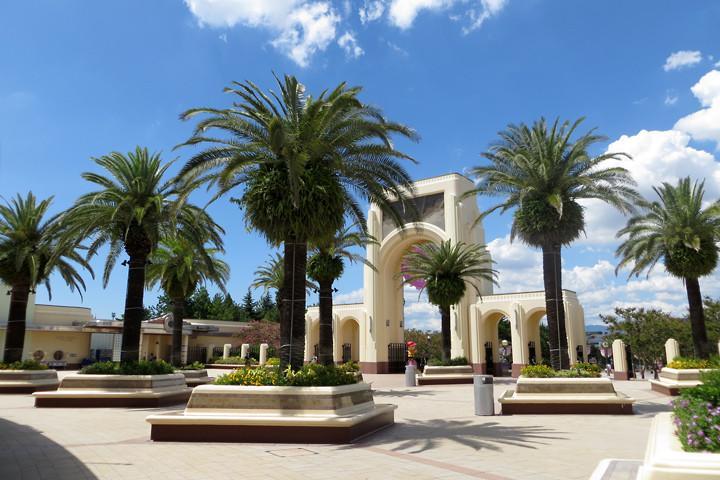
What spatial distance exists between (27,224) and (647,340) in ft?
139

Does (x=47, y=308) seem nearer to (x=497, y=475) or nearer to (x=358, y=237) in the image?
(x=358, y=237)

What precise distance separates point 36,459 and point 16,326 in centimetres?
1696

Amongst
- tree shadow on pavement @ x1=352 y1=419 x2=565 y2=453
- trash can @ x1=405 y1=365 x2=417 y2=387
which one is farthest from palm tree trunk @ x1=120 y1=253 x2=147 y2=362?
trash can @ x1=405 y1=365 x2=417 y2=387

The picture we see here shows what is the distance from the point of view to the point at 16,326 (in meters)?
22.2

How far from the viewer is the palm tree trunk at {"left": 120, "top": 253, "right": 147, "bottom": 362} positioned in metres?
17.2

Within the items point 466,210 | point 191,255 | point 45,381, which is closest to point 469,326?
point 466,210

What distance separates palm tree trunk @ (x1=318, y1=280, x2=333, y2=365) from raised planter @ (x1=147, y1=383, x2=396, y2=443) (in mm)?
9777

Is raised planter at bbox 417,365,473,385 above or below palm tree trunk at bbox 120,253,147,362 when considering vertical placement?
below

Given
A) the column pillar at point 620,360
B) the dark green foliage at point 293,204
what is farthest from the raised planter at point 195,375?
the column pillar at point 620,360

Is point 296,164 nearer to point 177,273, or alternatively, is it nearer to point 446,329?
point 177,273

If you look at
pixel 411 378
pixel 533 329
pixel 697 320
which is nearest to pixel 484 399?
pixel 697 320

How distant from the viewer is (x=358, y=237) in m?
24.2

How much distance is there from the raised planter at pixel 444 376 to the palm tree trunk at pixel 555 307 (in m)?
11.7

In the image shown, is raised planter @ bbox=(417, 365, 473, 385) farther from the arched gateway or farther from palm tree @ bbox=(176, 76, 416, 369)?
palm tree @ bbox=(176, 76, 416, 369)
